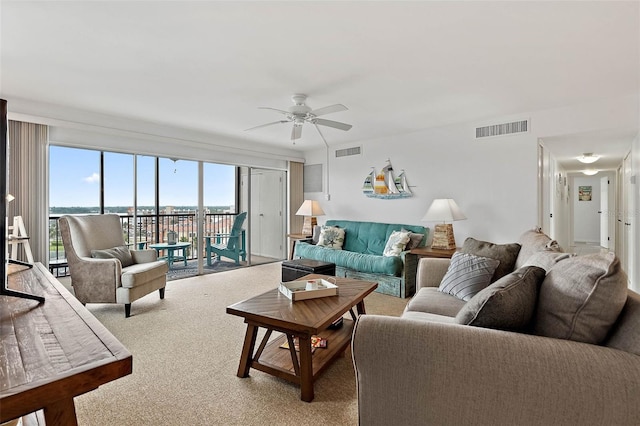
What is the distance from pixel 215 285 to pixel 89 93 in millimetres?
2695

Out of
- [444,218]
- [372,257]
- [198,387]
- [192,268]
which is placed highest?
[444,218]

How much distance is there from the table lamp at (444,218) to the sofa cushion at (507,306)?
2.83 m

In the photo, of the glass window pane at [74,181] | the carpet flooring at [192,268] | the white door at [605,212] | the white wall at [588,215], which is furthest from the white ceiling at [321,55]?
the white wall at [588,215]

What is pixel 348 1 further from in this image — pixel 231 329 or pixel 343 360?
pixel 231 329

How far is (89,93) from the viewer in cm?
319

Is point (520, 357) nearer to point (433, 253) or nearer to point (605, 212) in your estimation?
point (433, 253)

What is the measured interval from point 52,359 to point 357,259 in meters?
3.81

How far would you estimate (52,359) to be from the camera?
2.58ft

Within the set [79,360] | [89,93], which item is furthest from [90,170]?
[79,360]

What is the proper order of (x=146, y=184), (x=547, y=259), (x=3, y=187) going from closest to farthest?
(x=3, y=187), (x=547, y=259), (x=146, y=184)

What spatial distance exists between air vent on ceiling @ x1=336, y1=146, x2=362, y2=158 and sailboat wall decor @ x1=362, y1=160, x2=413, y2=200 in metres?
0.44

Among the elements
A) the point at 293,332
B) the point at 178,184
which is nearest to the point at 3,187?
the point at 293,332

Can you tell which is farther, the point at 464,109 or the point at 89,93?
the point at 464,109

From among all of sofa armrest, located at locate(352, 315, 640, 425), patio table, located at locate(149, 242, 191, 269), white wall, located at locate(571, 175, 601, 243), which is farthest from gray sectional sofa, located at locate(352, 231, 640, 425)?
white wall, located at locate(571, 175, 601, 243)
